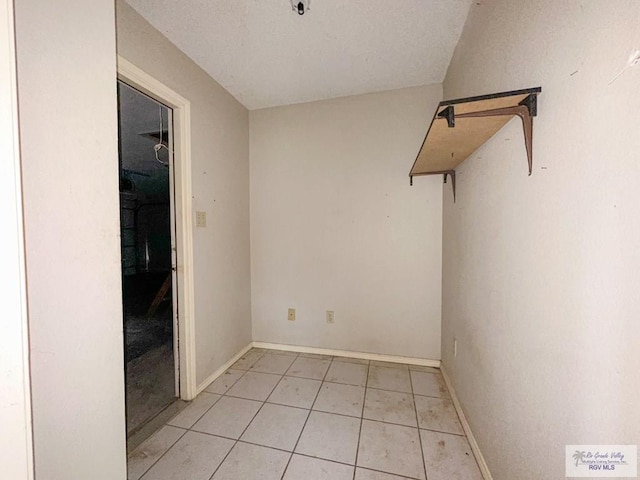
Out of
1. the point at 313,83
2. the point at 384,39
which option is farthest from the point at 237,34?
the point at 384,39

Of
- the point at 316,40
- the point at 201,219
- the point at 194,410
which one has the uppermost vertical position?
the point at 316,40

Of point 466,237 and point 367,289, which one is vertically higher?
point 466,237

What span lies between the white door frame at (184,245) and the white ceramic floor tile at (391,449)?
1305 mm

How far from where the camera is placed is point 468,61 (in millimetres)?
1541

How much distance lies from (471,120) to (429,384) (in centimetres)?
199

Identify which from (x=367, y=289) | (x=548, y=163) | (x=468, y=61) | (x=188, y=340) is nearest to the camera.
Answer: (x=548, y=163)

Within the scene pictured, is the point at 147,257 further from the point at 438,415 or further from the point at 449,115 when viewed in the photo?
the point at 449,115

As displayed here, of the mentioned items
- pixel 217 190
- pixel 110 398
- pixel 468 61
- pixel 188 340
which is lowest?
pixel 188 340

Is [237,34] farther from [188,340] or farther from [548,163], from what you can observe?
[188,340]

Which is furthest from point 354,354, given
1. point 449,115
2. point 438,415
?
point 449,115

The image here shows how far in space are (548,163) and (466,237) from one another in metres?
0.86

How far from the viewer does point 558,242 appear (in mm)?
765

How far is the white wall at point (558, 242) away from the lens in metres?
0.55

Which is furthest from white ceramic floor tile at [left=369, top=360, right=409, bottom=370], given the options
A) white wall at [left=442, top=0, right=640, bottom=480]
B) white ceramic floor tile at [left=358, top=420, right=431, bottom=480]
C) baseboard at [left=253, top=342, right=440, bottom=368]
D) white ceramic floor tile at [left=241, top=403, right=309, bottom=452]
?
white wall at [left=442, top=0, right=640, bottom=480]
